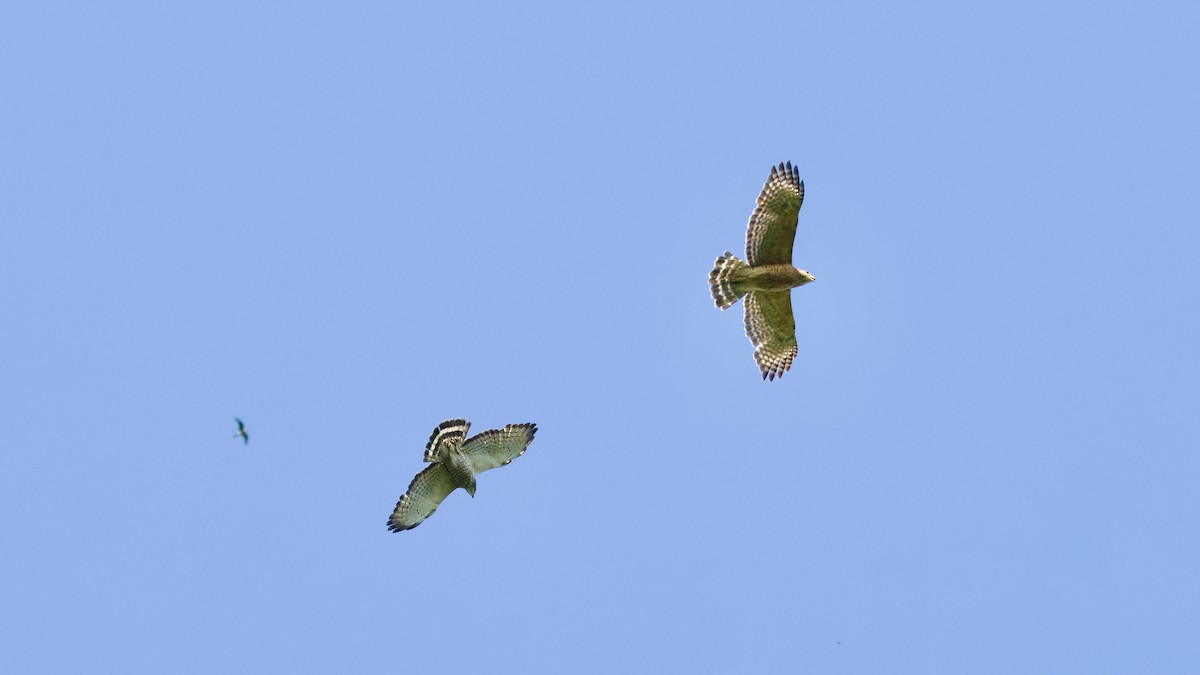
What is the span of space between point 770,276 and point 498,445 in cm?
531

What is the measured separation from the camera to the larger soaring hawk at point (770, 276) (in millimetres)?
20156

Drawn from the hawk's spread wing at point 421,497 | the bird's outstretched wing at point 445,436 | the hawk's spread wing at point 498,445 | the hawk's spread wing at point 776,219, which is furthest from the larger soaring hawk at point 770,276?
the hawk's spread wing at point 421,497

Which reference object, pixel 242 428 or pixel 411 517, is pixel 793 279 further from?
pixel 242 428

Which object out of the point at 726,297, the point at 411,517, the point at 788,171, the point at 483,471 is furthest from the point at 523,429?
the point at 788,171

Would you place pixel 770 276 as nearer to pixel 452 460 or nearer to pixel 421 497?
pixel 452 460

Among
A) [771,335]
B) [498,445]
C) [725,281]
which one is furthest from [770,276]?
[498,445]

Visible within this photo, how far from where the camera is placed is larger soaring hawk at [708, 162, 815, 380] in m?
20.2

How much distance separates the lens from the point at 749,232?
67.7ft

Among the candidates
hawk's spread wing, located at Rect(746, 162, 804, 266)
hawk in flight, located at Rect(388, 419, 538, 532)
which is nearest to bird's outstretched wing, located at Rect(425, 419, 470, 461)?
hawk in flight, located at Rect(388, 419, 538, 532)

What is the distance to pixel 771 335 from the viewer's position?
2238 centimetres

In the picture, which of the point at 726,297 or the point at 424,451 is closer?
the point at 424,451

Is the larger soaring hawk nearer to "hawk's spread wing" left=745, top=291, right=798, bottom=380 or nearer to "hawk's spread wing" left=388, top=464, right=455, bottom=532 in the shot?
"hawk's spread wing" left=745, top=291, right=798, bottom=380

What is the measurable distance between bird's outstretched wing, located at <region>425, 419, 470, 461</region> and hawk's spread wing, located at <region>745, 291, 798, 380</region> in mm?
5614

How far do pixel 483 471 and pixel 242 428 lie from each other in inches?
159
